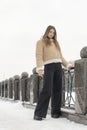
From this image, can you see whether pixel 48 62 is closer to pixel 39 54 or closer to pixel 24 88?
pixel 39 54

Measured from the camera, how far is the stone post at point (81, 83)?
717cm

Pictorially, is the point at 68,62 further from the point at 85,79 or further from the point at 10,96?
the point at 10,96

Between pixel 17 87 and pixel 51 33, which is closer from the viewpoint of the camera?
pixel 51 33

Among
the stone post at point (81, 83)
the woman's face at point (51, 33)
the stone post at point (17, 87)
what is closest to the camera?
the stone post at point (81, 83)

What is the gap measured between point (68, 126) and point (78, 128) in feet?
1.06

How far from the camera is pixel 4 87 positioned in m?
25.1

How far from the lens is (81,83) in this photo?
7.32 m

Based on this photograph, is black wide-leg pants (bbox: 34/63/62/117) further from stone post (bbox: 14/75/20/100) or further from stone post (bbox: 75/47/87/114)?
stone post (bbox: 14/75/20/100)

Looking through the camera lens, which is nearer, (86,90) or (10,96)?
(86,90)

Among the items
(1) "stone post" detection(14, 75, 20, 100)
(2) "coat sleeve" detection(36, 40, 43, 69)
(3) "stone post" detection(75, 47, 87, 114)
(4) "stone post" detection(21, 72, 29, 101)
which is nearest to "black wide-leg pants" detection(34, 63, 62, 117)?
(2) "coat sleeve" detection(36, 40, 43, 69)

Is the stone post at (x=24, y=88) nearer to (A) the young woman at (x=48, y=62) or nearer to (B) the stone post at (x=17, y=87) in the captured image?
(B) the stone post at (x=17, y=87)

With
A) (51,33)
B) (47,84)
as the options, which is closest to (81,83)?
(47,84)

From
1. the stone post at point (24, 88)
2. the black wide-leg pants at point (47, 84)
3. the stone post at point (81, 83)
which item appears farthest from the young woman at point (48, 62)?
the stone post at point (24, 88)

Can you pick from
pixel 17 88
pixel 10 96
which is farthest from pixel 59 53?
pixel 10 96
